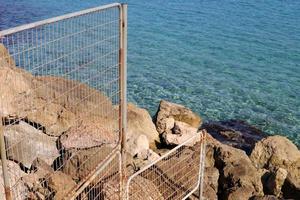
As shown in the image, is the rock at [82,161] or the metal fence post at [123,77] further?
the rock at [82,161]

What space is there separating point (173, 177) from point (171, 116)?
6177 mm

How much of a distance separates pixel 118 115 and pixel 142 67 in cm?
1760

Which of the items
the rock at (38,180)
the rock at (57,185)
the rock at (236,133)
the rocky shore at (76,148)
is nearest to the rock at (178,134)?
the rocky shore at (76,148)

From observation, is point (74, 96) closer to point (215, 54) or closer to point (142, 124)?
point (142, 124)

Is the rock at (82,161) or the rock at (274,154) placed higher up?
the rock at (82,161)

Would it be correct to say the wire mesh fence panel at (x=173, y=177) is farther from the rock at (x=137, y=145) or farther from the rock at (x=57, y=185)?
the rock at (x=137, y=145)

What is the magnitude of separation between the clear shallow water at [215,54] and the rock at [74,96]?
12.3 m

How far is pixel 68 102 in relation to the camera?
7941mm

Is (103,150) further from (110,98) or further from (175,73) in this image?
(175,73)

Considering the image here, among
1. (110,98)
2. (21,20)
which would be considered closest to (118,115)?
(110,98)

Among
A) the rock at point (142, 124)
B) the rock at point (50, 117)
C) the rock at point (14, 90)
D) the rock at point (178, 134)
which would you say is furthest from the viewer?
the rock at point (178, 134)

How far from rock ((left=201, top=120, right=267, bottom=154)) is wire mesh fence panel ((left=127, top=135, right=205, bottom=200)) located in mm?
7061

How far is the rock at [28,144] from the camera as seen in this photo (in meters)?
7.72

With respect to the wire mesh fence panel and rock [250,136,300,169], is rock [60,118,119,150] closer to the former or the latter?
the wire mesh fence panel
